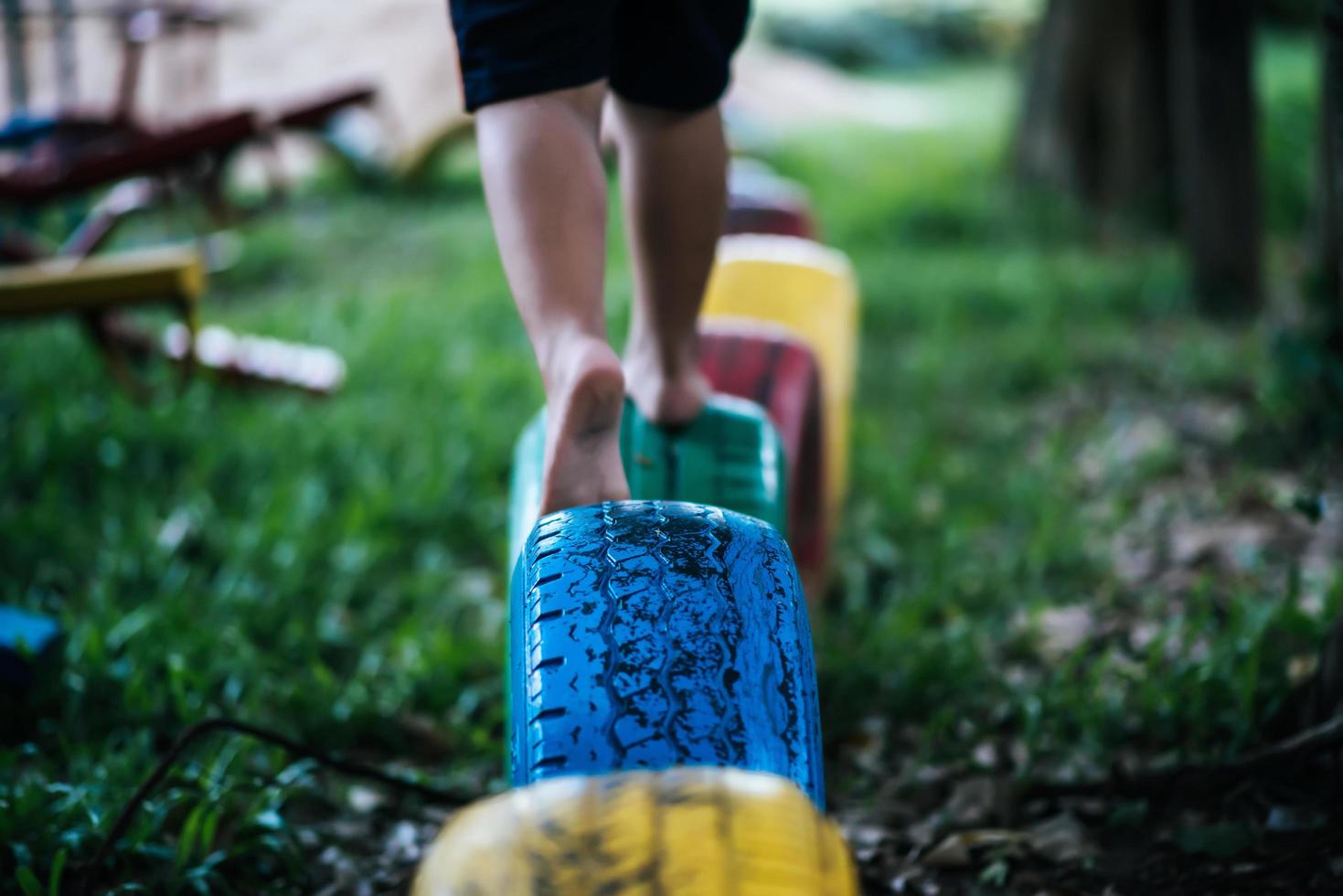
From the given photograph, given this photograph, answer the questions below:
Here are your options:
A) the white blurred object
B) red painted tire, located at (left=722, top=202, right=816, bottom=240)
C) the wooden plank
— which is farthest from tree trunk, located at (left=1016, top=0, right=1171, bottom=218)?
the wooden plank

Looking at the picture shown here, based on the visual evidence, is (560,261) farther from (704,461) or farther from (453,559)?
(453,559)

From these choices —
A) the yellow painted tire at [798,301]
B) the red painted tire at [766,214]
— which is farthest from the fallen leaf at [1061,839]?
the red painted tire at [766,214]

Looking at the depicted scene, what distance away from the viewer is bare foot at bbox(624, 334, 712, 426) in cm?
148

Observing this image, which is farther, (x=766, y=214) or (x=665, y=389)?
(x=766, y=214)

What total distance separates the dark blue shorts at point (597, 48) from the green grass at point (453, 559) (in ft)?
2.65

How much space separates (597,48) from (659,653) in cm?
66

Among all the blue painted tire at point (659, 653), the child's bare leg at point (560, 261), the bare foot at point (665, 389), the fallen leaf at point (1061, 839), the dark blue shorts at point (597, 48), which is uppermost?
the dark blue shorts at point (597, 48)

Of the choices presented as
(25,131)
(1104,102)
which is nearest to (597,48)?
(1104,102)

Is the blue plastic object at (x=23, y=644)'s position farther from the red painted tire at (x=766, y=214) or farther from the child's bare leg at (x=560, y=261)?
the red painted tire at (x=766, y=214)

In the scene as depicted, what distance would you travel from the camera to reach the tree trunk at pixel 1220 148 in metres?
3.34

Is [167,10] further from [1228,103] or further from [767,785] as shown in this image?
[767,785]

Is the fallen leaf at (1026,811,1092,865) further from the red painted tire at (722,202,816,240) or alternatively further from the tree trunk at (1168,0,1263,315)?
the tree trunk at (1168,0,1263,315)

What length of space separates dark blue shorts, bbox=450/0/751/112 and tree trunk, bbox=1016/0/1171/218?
3482 mm

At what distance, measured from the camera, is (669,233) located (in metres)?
1.44
